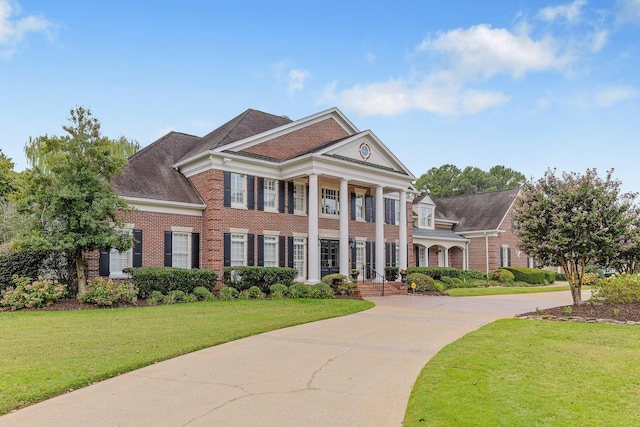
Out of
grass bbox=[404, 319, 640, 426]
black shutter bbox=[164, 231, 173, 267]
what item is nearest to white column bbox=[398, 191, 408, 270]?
black shutter bbox=[164, 231, 173, 267]

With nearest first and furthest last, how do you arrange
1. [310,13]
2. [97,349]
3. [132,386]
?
[132,386] → [97,349] → [310,13]

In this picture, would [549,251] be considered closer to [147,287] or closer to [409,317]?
[409,317]

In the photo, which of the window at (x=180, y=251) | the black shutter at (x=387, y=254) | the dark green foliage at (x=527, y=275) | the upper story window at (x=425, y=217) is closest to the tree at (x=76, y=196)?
the window at (x=180, y=251)

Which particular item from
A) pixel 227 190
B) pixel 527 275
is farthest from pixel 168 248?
pixel 527 275

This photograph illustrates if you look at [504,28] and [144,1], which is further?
[504,28]

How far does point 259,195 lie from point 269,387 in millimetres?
16203

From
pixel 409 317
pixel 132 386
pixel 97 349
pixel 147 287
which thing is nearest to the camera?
pixel 132 386

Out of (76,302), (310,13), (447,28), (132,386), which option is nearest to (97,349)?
(132,386)

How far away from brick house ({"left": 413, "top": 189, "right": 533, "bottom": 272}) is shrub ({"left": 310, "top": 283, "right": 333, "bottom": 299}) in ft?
52.7

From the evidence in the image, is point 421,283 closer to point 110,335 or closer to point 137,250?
point 137,250

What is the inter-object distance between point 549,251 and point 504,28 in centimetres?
737

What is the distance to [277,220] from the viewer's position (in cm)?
2308

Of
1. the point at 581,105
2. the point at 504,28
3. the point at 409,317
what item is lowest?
the point at 409,317

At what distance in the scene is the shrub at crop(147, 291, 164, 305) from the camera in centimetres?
1709
